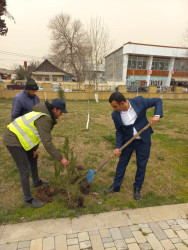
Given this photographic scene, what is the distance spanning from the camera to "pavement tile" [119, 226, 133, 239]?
83.0 inches

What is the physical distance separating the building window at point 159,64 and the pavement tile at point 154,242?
3743 cm

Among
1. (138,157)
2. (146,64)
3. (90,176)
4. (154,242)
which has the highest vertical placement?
(146,64)

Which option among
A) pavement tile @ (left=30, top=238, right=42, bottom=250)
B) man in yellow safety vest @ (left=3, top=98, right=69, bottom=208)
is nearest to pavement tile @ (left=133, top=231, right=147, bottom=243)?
pavement tile @ (left=30, top=238, right=42, bottom=250)

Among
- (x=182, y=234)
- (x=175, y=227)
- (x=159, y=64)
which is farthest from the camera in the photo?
(x=159, y=64)

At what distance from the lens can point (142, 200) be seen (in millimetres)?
2781

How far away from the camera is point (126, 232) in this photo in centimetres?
216

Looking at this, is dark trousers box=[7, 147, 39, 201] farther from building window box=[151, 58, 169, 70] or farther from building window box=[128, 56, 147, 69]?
building window box=[151, 58, 169, 70]

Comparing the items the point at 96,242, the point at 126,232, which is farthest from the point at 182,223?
the point at 96,242

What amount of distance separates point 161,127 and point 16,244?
6.94m

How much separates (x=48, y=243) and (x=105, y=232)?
2.36ft

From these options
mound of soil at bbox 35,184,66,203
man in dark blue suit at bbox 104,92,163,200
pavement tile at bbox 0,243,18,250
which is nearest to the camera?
pavement tile at bbox 0,243,18,250

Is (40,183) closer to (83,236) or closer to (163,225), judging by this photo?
(83,236)

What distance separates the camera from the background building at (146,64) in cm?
3150

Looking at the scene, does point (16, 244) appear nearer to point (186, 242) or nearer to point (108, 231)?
point (108, 231)
